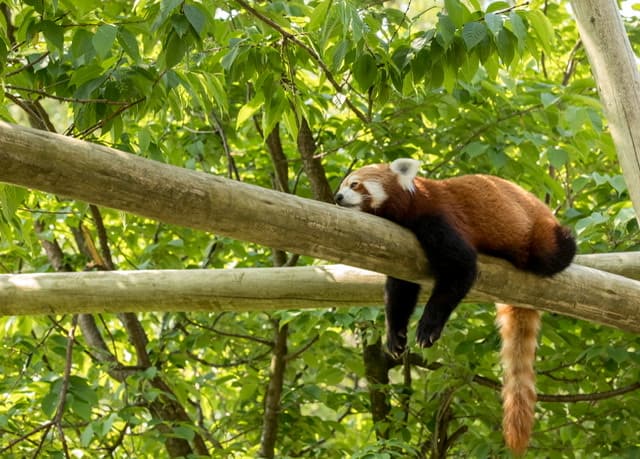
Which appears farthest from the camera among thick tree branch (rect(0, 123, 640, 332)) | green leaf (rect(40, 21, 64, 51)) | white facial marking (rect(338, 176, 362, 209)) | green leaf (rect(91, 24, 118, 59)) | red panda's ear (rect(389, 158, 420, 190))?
white facial marking (rect(338, 176, 362, 209))

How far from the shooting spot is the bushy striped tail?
3.44 metres

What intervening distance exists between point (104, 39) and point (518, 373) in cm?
237

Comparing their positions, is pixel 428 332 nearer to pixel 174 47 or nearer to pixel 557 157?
pixel 557 157

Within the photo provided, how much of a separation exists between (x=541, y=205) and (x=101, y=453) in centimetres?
295

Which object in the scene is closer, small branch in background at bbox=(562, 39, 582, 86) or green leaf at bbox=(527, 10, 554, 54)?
green leaf at bbox=(527, 10, 554, 54)

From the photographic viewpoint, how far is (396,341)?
365 cm

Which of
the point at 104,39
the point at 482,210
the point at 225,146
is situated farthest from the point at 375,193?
the point at 225,146

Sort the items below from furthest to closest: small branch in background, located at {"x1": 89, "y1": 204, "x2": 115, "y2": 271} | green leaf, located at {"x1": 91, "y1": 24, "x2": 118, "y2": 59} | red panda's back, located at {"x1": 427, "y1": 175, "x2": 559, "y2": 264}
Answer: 1. small branch in background, located at {"x1": 89, "y1": 204, "x2": 115, "y2": 271}
2. red panda's back, located at {"x1": 427, "y1": 175, "x2": 559, "y2": 264}
3. green leaf, located at {"x1": 91, "y1": 24, "x2": 118, "y2": 59}

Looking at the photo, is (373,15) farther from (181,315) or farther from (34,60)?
(181,315)

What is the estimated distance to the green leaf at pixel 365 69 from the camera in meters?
3.00

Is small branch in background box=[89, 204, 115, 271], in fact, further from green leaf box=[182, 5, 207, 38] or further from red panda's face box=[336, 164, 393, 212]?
green leaf box=[182, 5, 207, 38]

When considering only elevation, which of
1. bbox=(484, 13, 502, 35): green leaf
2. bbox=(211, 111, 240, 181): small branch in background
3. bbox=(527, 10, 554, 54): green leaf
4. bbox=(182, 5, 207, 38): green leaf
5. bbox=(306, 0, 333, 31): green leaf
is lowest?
bbox=(484, 13, 502, 35): green leaf

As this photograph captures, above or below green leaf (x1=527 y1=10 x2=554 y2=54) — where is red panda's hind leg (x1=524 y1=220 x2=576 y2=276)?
below

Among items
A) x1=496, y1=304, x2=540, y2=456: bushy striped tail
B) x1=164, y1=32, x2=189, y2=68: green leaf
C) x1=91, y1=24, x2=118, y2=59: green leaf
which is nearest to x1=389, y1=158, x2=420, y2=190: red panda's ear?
x1=496, y1=304, x2=540, y2=456: bushy striped tail
